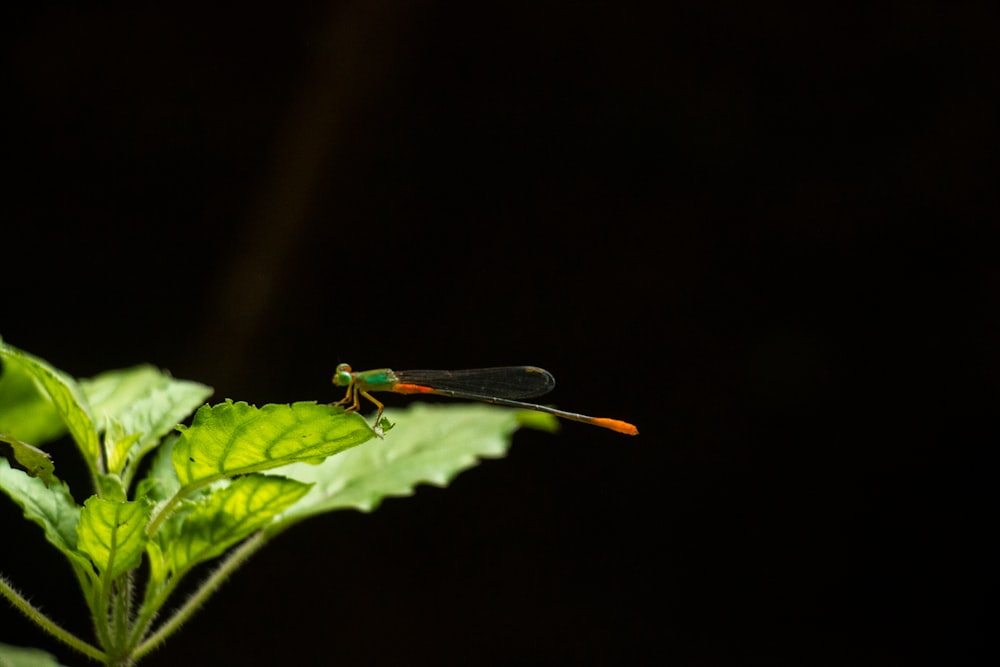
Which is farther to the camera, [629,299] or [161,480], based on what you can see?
[629,299]

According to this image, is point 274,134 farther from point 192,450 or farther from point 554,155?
point 192,450

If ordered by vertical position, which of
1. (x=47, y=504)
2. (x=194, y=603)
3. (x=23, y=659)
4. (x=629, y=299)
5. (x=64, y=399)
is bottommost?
(x=23, y=659)

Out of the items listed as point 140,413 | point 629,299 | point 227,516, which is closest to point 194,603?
point 227,516

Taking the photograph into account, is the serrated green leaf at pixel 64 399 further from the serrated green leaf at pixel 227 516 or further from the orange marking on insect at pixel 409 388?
the orange marking on insect at pixel 409 388

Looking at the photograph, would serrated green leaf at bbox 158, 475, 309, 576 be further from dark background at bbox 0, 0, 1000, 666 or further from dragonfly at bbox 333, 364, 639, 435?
dark background at bbox 0, 0, 1000, 666

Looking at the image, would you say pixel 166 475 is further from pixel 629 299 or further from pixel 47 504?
pixel 629 299

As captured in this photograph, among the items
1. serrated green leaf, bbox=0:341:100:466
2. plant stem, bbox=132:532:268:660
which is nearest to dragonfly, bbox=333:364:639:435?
plant stem, bbox=132:532:268:660
